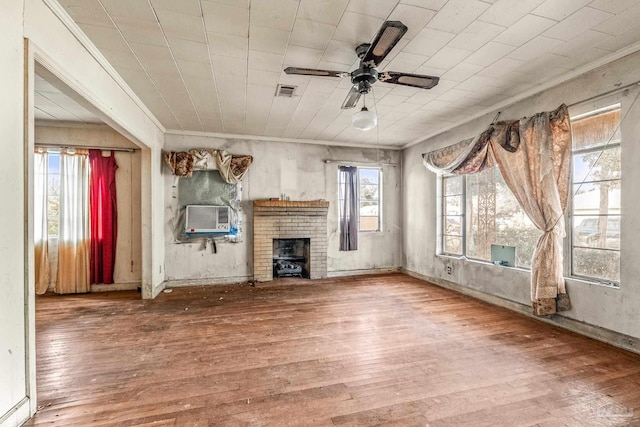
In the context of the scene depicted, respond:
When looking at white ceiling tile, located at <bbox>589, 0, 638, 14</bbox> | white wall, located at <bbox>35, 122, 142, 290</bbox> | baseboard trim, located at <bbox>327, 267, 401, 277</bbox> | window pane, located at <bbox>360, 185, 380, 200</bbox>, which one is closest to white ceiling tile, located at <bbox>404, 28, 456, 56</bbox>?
white ceiling tile, located at <bbox>589, 0, 638, 14</bbox>

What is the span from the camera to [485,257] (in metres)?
4.38

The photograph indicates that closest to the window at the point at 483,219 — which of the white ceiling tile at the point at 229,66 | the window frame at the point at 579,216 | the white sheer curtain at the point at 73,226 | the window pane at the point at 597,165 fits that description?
the window frame at the point at 579,216

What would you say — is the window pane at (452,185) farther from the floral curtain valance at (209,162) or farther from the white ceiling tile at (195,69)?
the white ceiling tile at (195,69)

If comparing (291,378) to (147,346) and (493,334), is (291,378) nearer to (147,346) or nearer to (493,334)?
(147,346)

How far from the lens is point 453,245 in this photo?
198 inches

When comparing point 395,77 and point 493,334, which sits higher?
point 395,77

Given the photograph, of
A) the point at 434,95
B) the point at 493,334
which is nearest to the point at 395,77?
the point at 434,95

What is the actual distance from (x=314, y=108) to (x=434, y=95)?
1573mm

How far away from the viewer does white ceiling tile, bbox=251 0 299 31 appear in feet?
6.75

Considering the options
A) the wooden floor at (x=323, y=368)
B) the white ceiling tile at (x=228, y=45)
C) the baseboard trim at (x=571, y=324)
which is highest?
the white ceiling tile at (x=228, y=45)

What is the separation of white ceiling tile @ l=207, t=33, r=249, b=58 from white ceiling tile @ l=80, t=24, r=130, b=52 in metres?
0.73

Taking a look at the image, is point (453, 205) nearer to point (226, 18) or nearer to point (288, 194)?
point (288, 194)

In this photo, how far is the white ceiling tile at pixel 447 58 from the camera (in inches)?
105

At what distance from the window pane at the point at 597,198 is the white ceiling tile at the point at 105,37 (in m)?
4.67
